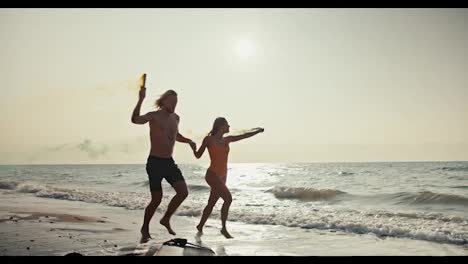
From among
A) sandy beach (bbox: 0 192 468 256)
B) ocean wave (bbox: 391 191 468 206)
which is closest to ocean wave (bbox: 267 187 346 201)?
ocean wave (bbox: 391 191 468 206)

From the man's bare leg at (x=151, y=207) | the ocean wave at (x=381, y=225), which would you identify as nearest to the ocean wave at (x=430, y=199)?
the ocean wave at (x=381, y=225)

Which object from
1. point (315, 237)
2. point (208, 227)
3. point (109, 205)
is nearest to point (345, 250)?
point (315, 237)

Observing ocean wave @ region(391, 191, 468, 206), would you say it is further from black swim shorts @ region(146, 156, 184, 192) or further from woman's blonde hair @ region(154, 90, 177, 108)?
woman's blonde hair @ region(154, 90, 177, 108)

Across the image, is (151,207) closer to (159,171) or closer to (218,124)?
(159,171)

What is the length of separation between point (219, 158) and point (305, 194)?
1319 cm

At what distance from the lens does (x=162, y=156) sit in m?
6.61

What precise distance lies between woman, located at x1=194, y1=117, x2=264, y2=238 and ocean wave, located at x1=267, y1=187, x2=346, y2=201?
1192 centimetres

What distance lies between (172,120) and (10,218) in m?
5.14

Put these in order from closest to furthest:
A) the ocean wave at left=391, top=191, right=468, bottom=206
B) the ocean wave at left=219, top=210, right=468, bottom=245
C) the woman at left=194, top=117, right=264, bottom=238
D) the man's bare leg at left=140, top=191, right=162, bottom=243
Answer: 1. the man's bare leg at left=140, top=191, right=162, bottom=243
2. the woman at left=194, top=117, right=264, bottom=238
3. the ocean wave at left=219, top=210, right=468, bottom=245
4. the ocean wave at left=391, top=191, right=468, bottom=206

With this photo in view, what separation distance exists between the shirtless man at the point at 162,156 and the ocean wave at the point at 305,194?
13.0 metres

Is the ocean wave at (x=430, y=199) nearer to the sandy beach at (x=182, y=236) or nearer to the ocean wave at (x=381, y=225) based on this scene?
the ocean wave at (x=381, y=225)

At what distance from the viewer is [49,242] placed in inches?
263

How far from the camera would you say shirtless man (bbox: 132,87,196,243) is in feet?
21.4
